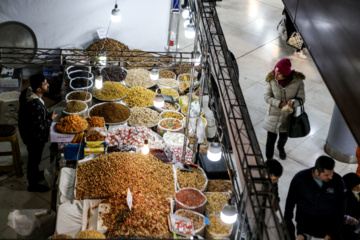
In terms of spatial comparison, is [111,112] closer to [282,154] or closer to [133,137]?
[133,137]

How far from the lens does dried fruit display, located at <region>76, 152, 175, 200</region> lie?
621 cm

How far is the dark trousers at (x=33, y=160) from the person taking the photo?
7.23 metres

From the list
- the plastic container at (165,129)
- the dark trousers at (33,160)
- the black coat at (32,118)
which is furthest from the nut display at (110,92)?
the dark trousers at (33,160)

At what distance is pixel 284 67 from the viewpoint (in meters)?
7.11

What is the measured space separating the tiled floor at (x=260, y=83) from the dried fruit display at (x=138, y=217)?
173cm

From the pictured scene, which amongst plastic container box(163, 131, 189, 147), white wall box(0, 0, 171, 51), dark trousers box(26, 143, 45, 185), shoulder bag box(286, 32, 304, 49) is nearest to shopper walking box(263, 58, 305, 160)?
plastic container box(163, 131, 189, 147)

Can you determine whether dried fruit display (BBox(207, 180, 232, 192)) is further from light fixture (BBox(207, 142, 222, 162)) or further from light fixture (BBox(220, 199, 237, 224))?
light fixture (BBox(220, 199, 237, 224))

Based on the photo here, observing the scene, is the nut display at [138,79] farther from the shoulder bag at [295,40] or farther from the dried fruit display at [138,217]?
the shoulder bag at [295,40]

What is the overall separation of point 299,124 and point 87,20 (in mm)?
5191

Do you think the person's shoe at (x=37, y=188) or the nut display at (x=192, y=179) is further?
the person's shoe at (x=37, y=188)

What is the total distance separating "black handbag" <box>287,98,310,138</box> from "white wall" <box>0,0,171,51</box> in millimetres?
4431

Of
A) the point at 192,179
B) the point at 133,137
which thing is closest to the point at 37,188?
the point at 133,137

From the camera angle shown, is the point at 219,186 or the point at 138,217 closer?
the point at 138,217

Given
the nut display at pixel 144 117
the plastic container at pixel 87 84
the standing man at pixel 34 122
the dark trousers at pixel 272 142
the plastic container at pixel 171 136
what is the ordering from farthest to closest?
1. the plastic container at pixel 87 84
2. the nut display at pixel 144 117
3. the dark trousers at pixel 272 142
4. the plastic container at pixel 171 136
5. the standing man at pixel 34 122
